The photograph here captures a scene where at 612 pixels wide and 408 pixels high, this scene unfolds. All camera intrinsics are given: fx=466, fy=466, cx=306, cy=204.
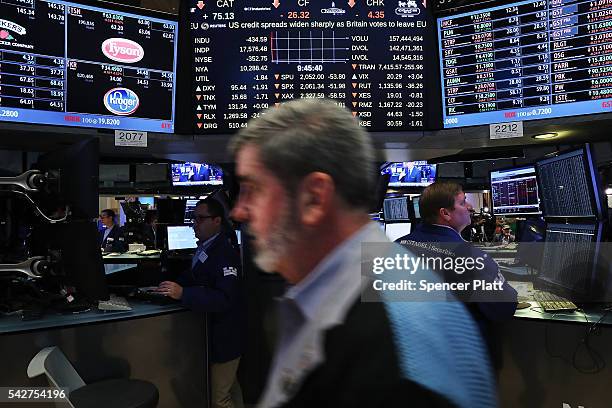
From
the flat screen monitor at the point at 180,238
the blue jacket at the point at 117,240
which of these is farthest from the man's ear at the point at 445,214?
the blue jacket at the point at 117,240

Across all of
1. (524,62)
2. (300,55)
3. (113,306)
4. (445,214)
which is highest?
(300,55)

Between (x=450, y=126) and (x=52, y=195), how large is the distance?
2086 millimetres

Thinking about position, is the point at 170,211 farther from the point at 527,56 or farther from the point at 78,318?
the point at 527,56

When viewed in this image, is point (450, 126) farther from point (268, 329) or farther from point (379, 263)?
point (379, 263)

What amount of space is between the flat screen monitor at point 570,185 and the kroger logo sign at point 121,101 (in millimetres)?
2467

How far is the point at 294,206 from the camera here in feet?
2.33

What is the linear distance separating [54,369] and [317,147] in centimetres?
220

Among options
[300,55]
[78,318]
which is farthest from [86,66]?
[78,318]

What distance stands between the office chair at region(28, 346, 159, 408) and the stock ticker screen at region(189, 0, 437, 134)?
1431mm

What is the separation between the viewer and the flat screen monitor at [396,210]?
645 centimetres

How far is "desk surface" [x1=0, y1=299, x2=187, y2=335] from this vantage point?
2.52m

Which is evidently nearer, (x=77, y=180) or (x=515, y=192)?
(x=77, y=180)

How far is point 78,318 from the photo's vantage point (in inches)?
109

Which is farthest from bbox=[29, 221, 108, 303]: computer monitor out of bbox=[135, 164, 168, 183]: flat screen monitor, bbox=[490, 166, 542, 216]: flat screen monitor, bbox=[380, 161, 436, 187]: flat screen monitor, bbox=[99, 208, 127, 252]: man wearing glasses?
bbox=[99, 208, 127, 252]: man wearing glasses
